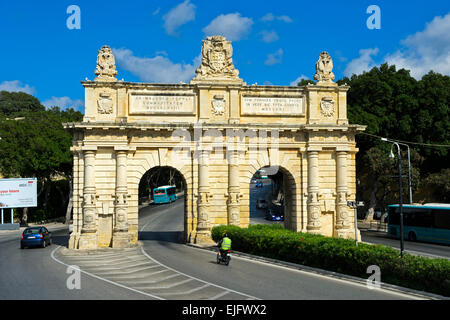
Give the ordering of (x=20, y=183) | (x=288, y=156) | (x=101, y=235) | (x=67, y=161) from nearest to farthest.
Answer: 1. (x=101, y=235)
2. (x=288, y=156)
3. (x=20, y=183)
4. (x=67, y=161)

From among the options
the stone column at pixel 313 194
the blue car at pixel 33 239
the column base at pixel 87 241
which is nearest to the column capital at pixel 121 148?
the column base at pixel 87 241

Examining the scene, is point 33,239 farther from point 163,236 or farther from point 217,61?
point 217,61

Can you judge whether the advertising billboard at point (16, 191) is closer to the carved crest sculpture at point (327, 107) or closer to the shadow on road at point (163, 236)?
the shadow on road at point (163, 236)

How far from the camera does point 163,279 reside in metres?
17.6

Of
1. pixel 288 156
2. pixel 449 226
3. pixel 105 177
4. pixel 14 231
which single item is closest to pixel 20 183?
pixel 14 231

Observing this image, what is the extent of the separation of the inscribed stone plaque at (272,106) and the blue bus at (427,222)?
12.5m

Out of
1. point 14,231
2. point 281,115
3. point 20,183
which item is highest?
point 281,115

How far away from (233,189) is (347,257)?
12985 mm

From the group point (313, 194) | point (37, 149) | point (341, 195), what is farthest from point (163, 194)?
point (341, 195)

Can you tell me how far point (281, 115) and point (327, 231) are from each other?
8674 mm

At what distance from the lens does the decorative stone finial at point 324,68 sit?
31766 millimetres
